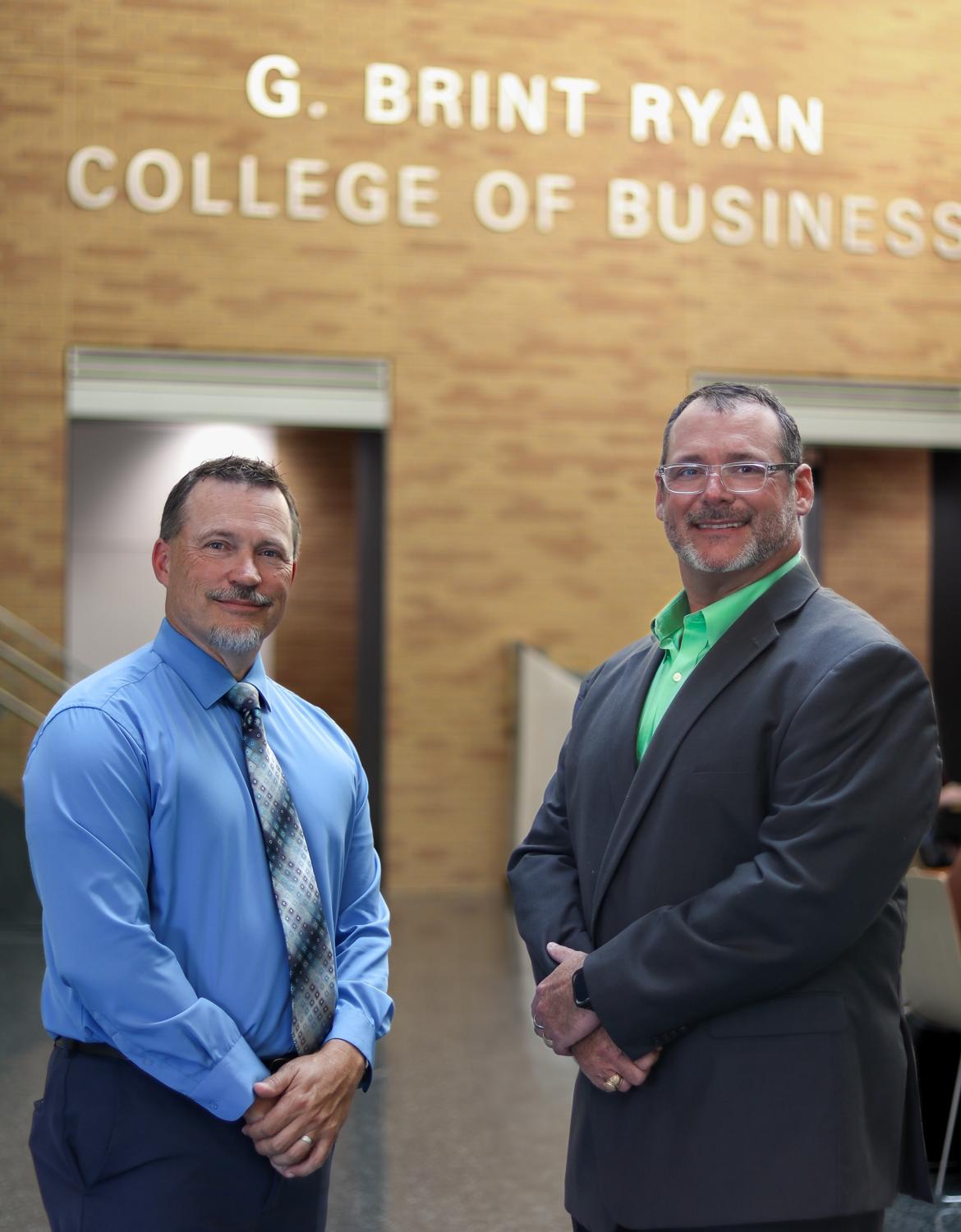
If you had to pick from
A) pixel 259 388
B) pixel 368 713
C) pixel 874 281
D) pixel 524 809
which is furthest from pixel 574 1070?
pixel 874 281

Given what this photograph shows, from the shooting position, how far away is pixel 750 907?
76.0 inches

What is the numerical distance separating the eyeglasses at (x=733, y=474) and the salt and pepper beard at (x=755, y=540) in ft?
0.12

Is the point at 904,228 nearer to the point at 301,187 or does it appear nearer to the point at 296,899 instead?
the point at 301,187

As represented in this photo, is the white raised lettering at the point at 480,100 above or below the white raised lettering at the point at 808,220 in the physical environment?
above

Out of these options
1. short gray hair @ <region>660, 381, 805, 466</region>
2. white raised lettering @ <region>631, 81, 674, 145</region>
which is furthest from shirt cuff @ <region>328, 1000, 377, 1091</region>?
white raised lettering @ <region>631, 81, 674, 145</region>

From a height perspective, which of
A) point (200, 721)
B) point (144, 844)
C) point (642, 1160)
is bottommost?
point (642, 1160)

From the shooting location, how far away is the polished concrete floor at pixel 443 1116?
392 cm

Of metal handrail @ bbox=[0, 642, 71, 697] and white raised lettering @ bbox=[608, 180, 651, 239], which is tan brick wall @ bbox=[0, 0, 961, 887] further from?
metal handrail @ bbox=[0, 642, 71, 697]

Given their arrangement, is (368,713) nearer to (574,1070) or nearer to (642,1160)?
(574,1070)

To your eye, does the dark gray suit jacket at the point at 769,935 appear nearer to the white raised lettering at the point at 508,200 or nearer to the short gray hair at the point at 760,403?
the short gray hair at the point at 760,403

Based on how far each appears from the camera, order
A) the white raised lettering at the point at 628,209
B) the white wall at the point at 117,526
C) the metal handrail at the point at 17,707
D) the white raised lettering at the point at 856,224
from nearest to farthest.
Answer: the metal handrail at the point at 17,707
the white raised lettering at the point at 628,209
the white raised lettering at the point at 856,224
the white wall at the point at 117,526

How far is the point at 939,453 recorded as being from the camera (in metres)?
11.6

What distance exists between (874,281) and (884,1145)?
9.34 meters

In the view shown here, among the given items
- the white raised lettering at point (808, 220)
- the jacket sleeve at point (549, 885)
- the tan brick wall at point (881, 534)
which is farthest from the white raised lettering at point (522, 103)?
the jacket sleeve at point (549, 885)
